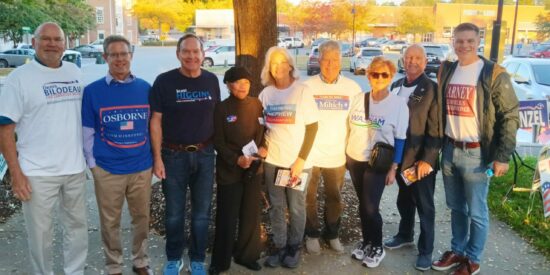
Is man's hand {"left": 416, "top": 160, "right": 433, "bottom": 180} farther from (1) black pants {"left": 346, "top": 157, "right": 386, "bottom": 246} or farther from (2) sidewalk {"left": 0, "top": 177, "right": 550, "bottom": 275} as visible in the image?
(2) sidewalk {"left": 0, "top": 177, "right": 550, "bottom": 275}

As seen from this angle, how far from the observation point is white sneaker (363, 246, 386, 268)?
4.02 m

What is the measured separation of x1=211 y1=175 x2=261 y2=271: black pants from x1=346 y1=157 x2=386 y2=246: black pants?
881 millimetres

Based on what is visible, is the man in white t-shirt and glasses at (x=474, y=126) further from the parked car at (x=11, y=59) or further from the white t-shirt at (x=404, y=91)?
the parked car at (x=11, y=59)

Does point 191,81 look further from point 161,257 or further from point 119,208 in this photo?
point 161,257

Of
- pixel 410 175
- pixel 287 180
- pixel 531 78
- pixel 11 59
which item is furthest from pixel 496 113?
pixel 11 59

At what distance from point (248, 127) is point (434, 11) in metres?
72.3

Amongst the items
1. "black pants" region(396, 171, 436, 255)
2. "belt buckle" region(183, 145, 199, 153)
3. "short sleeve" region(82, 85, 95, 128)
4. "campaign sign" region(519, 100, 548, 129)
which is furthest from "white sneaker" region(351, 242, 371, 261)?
"campaign sign" region(519, 100, 548, 129)

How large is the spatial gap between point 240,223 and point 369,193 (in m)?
1.14

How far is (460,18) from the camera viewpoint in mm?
68000

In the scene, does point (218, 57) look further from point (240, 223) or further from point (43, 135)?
point (43, 135)

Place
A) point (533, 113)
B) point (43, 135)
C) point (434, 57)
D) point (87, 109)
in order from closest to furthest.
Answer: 1. point (43, 135)
2. point (87, 109)
3. point (533, 113)
4. point (434, 57)

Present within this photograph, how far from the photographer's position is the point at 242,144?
143 inches

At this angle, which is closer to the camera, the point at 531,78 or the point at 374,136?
the point at 374,136

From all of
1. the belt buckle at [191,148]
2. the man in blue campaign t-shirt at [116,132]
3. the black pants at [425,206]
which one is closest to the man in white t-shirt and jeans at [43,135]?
the man in blue campaign t-shirt at [116,132]
